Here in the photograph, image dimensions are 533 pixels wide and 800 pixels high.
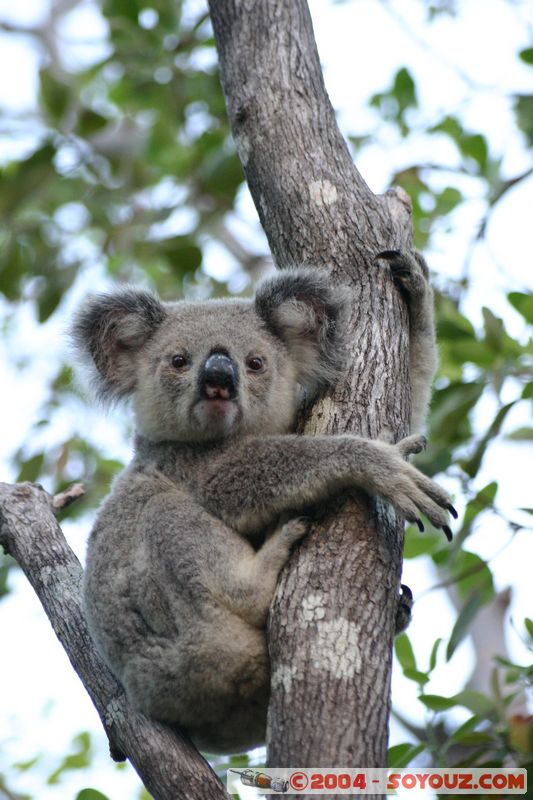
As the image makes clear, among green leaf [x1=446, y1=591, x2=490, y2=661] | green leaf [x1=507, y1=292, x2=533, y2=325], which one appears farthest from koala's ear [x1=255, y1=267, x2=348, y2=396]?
green leaf [x1=507, y1=292, x2=533, y2=325]

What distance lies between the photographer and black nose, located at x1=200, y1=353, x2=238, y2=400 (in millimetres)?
3188

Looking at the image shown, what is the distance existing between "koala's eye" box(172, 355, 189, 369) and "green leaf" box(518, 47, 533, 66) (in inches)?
107

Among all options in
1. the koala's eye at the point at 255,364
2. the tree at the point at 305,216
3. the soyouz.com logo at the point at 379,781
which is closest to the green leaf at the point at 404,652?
the tree at the point at 305,216

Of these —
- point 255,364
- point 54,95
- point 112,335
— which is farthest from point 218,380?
point 54,95

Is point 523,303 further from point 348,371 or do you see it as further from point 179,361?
point 179,361

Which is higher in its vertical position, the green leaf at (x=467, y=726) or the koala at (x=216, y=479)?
the koala at (x=216, y=479)

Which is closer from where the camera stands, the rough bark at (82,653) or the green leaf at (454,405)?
the rough bark at (82,653)

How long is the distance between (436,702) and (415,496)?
83 centimetres

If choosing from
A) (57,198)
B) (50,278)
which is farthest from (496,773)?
(57,198)

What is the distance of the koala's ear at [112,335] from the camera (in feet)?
12.2

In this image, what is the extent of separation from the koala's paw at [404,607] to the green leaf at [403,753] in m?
0.46

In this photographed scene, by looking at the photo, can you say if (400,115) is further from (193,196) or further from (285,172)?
(285,172)

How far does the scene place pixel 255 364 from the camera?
344 cm

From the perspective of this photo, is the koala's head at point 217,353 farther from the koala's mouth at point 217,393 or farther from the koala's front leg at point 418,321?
the koala's front leg at point 418,321
